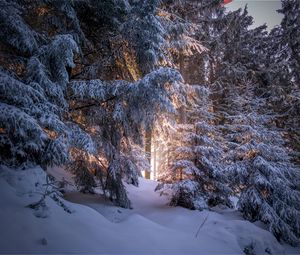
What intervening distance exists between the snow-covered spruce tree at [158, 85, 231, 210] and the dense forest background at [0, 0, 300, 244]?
41 millimetres

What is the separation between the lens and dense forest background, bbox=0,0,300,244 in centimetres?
468

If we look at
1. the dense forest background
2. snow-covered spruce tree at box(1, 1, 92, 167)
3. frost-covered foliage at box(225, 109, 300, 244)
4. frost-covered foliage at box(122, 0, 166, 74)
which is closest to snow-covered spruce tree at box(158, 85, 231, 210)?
the dense forest background

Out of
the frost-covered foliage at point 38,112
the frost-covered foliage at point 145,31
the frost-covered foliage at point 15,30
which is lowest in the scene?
the frost-covered foliage at point 38,112

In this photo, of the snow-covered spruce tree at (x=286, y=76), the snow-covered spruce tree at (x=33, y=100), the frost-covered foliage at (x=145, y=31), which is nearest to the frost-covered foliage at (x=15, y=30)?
the snow-covered spruce tree at (x=33, y=100)

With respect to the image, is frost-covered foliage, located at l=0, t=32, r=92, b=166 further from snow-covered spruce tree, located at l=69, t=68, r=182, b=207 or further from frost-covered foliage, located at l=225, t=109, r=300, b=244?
frost-covered foliage, located at l=225, t=109, r=300, b=244

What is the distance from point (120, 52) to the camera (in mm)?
6898

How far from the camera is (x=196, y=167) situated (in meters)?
8.90

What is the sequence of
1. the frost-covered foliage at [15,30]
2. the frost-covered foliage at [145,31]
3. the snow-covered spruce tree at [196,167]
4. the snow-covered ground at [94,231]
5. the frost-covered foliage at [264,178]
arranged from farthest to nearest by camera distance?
the snow-covered spruce tree at [196,167]
the frost-covered foliage at [264,178]
the frost-covered foliage at [145,31]
the frost-covered foliage at [15,30]
the snow-covered ground at [94,231]

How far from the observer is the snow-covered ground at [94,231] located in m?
3.11

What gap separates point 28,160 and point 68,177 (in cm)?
621

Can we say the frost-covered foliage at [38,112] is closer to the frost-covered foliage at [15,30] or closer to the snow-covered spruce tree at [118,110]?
the frost-covered foliage at [15,30]

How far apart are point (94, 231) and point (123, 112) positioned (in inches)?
121

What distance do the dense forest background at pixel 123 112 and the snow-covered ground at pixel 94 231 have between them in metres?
0.61

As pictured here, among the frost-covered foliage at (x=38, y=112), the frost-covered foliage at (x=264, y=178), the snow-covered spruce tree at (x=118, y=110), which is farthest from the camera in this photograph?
the frost-covered foliage at (x=264, y=178)
